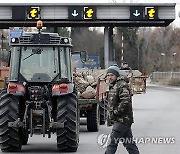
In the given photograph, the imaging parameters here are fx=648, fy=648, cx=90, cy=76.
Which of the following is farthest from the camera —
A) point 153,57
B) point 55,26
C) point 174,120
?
point 153,57

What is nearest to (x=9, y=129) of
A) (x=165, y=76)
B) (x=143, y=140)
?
(x=143, y=140)

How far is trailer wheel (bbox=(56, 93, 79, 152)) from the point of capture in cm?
1302

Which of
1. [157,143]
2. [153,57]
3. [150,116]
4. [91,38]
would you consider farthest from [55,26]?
[153,57]

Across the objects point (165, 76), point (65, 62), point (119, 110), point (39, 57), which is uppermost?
point (39, 57)

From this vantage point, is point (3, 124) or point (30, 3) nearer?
point (3, 124)

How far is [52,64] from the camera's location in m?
14.0

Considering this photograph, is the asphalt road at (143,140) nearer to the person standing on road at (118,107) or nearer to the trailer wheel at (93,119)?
the trailer wheel at (93,119)

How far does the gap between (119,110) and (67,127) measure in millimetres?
2860

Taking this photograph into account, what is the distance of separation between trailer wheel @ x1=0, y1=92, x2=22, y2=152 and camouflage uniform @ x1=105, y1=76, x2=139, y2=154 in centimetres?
302

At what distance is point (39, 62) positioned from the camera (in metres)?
13.9

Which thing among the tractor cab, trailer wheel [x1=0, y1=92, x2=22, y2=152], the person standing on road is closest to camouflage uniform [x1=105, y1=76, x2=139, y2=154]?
the person standing on road

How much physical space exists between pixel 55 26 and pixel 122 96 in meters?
34.9

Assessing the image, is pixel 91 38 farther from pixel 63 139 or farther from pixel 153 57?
pixel 63 139

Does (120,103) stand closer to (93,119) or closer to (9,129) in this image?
(9,129)
